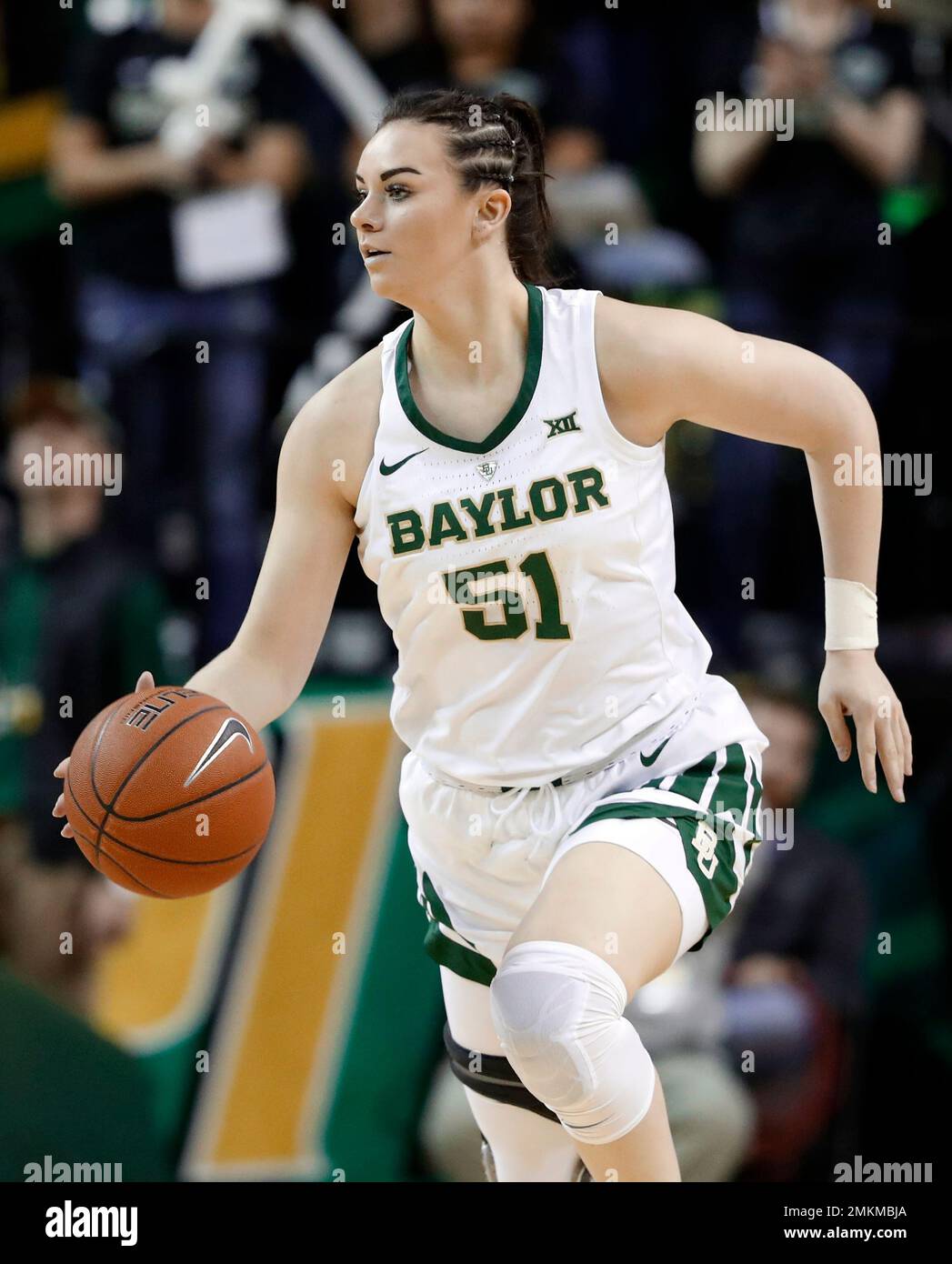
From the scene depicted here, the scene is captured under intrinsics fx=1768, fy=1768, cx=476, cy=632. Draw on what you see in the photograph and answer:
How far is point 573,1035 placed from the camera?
2928 millimetres

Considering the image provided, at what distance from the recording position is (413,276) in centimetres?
325

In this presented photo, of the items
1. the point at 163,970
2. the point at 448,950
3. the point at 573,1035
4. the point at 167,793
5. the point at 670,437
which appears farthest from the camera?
the point at 670,437

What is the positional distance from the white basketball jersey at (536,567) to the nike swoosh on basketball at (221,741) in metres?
0.35

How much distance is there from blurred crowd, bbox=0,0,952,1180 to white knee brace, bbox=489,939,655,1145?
2.45 meters

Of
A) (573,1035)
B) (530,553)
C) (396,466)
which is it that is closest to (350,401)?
(396,466)

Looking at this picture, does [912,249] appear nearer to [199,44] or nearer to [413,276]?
[199,44]

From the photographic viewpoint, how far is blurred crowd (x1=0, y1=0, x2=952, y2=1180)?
5727mm

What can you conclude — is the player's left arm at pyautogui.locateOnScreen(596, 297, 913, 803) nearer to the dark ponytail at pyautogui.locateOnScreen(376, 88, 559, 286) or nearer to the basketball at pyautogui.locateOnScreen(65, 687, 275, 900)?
the dark ponytail at pyautogui.locateOnScreen(376, 88, 559, 286)

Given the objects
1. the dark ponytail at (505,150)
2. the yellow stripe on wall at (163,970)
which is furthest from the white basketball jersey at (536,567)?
the yellow stripe on wall at (163,970)

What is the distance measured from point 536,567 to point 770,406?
1.77 feet

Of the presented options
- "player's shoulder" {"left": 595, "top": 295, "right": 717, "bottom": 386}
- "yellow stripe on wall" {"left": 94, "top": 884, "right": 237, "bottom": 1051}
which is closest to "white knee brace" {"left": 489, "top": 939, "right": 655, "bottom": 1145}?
"player's shoulder" {"left": 595, "top": 295, "right": 717, "bottom": 386}

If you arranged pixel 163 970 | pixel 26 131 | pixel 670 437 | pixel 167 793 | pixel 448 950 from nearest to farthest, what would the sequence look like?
1. pixel 167 793
2. pixel 448 950
3. pixel 163 970
4. pixel 670 437
5. pixel 26 131

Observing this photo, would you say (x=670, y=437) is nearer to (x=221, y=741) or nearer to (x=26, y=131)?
(x=221, y=741)

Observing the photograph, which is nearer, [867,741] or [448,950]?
[867,741]
